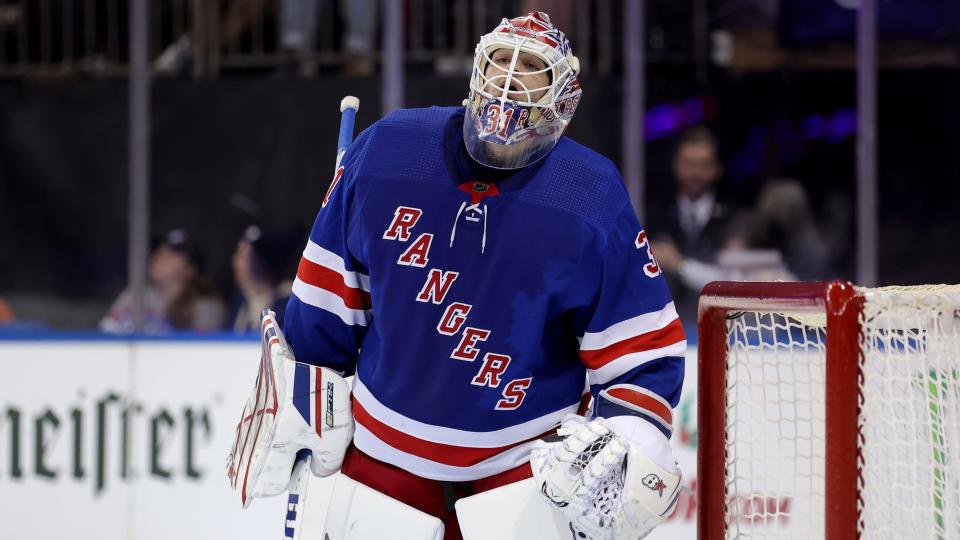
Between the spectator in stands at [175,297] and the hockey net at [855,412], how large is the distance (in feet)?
7.73

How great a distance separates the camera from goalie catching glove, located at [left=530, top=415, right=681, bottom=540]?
5.35 ft

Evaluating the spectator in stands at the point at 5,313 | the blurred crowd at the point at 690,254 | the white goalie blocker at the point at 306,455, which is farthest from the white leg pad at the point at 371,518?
the spectator in stands at the point at 5,313

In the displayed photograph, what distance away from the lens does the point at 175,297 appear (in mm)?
4121

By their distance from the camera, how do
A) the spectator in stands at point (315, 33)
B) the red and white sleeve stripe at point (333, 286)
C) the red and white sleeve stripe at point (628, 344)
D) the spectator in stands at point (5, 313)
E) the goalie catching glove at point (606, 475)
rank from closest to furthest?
the goalie catching glove at point (606, 475) → the red and white sleeve stripe at point (628, 344) → the red and white sleeve stripe at point (333, 286) → the spectator in stands at point (315, 33) → the spectator in stands at point (5, 313)

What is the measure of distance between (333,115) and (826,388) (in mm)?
3199

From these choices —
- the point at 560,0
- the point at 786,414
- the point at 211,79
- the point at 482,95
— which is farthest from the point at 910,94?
the point at 482,95

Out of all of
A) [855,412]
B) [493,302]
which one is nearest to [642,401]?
[493,302]

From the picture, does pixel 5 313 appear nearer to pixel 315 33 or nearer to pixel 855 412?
pixel 315 33

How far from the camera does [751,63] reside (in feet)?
14.0

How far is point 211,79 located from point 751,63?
190cm

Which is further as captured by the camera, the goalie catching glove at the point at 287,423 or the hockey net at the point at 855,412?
the goalie catching glove at the point at 287,423

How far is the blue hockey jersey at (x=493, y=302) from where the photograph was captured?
1721 millimetres

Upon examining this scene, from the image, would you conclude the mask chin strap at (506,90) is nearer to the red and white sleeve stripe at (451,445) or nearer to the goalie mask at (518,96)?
the goalie mask at (518,96)

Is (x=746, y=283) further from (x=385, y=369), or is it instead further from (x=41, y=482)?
(x=41, y=482)
